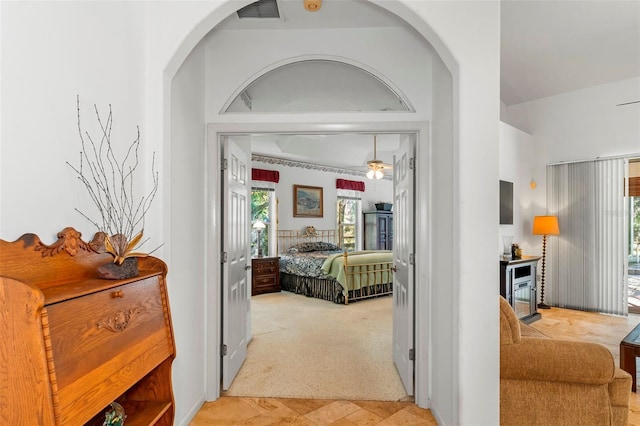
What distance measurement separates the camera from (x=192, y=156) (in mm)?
2557

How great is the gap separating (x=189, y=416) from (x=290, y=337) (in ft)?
6.32

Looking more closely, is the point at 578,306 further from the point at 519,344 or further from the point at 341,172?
the point at 341,172

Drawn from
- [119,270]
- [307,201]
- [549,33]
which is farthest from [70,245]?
[307,201]

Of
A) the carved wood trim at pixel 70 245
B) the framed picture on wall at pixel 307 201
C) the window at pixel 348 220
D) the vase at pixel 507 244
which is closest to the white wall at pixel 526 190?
the vase at pixel 507 244

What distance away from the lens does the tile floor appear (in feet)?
8.14

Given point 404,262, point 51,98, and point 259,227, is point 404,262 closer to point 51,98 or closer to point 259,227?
point 51,98

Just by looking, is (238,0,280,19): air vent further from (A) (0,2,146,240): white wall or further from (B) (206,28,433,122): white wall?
(A) (0,2,146,240): white wall

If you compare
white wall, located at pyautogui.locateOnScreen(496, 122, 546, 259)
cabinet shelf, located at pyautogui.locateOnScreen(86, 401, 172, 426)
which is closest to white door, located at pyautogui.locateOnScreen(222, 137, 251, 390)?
cabinet shelf, located at pyautogui.locateOnScreen(86, 401, 172, 426)

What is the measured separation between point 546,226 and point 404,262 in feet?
11.8

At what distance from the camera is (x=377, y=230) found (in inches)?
364

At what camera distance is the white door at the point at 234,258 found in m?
2.94

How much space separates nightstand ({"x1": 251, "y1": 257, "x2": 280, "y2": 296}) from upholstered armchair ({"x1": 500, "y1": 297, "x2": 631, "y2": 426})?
16.8 ft

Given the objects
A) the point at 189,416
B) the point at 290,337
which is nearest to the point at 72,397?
the point at 189,416

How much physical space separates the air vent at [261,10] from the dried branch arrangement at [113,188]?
48.5 inches
